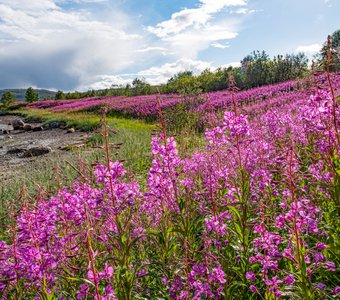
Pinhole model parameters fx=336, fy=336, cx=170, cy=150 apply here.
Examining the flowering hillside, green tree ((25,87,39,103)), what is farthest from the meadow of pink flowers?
green tree ((25,87,39,103))

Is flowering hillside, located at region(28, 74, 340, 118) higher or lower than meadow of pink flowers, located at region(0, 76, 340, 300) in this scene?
higher

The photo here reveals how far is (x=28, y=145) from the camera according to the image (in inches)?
723

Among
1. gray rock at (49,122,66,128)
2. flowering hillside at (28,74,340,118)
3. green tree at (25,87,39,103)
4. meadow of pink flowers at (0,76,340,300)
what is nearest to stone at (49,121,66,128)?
gray rock at (49,122,66,128)

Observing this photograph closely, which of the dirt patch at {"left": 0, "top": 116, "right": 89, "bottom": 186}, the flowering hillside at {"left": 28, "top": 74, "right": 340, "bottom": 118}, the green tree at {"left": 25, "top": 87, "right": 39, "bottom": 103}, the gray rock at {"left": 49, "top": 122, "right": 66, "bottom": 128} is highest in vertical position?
the green tree at {"left": 25, "top": 87, "right": 39, "bottom": 103}

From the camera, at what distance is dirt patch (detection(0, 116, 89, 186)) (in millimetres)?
13047

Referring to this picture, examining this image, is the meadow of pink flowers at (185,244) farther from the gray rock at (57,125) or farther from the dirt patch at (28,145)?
the gray rock at (57,125)

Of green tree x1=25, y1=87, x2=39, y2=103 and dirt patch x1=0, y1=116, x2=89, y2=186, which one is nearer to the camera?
dirt patch x1=0, y1=116, x2=89, y2=186

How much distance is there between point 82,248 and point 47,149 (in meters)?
12.8

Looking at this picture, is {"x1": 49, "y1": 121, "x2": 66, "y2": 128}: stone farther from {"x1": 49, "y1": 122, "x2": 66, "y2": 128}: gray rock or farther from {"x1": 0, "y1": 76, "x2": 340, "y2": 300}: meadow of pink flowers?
{"x1": 0, "y1": 76, "x2": 340, "y2": 300}: meadow of pink flowers

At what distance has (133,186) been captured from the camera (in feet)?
12.2

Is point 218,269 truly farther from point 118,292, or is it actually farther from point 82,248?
point 82,248

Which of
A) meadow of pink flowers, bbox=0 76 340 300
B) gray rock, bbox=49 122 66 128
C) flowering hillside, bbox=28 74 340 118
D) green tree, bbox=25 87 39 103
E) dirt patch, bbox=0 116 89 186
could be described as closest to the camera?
meadow of pink flowers, bbox=0 76 340 300

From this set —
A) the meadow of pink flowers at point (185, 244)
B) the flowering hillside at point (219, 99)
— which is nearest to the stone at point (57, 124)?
the flowering hillside at point (219, 99)

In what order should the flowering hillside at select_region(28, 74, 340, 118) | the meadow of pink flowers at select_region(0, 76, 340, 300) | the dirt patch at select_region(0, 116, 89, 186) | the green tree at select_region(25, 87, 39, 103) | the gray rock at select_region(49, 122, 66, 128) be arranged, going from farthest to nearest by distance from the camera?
the green tree at select_region(25, 87, 39, 103) → the gray rock at select_region(49, 122, 66, 128) → the flowering hillside at select_region(28, 74, 340, 118) → the dirt patch at select_region(0, 116, 89, 186) → the meadow of pink flowers at select_region(0, 76, 340, 300)
